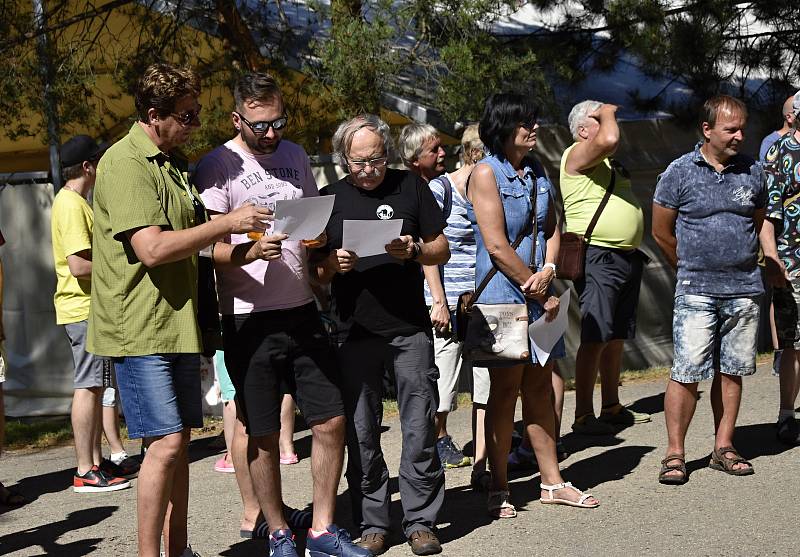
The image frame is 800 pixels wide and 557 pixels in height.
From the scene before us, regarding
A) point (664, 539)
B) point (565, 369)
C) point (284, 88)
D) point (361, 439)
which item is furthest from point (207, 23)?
point (664, 539)

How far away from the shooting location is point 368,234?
4.66m

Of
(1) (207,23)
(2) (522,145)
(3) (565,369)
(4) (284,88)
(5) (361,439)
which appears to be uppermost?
(1) (207,23)

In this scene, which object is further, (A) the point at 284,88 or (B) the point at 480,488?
(A) the point at 284,88

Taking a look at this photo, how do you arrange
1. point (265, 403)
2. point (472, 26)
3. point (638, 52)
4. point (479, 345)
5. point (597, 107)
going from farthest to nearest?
point (638, 52)
point (472, 26)
point (597, 107)
point (479, 345)
point (265, 403)

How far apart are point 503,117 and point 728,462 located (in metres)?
2.29

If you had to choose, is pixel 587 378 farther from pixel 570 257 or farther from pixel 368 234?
pixel 368 234

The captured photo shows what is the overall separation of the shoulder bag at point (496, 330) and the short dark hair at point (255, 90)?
1443 mm

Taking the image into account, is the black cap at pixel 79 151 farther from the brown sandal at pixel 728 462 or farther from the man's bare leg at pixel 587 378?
the brown sandal at pixel 728 462

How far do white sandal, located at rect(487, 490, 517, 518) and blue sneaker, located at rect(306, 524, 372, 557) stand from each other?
875 millimetres

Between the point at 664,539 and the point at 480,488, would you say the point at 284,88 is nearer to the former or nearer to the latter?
the point at 480,488

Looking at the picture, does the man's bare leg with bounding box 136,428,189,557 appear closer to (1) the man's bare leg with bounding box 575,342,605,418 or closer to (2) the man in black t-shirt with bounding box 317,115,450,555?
(2) the man in black t-shirt with bounding box 317,115,450,555

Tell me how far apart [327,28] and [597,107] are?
269 centimetres

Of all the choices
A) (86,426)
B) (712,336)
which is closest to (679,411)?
(712,336)

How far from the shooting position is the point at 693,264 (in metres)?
6.07
